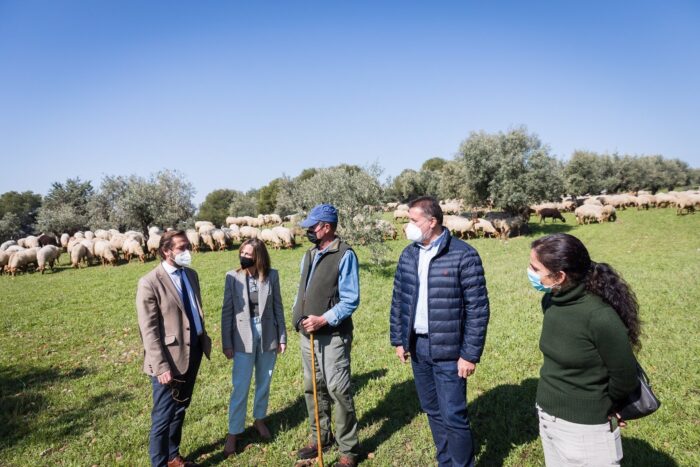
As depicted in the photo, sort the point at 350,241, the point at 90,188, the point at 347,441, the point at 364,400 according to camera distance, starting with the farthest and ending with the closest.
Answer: the point at 90,188 < the point at 350,241 < the point at 364,400 < the point at 347,441

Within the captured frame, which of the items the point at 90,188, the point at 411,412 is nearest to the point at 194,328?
the point at 411,412

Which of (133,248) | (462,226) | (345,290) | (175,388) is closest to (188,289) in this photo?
(175,388)

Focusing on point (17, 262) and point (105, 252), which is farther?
point (105, 252)

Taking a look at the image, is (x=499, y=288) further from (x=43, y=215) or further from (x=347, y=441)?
(x=43, y=215)

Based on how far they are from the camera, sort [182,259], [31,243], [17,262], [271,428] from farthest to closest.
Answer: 1. [31,243]
2. [17,262]
3. [271,428]
4. [182,259]

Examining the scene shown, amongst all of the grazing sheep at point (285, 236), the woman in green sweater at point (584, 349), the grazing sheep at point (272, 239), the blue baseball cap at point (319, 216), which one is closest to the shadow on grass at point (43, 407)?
the blue baseball cap at point (319, 216)

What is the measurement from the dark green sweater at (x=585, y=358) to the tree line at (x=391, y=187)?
12798 millimetres

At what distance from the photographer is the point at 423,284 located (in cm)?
373

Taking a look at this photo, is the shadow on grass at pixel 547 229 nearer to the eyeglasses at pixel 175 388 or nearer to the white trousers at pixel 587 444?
the white trousers at pixel 587 444

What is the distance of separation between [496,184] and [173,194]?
27.8 m

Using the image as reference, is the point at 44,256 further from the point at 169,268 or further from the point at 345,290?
the point at 345,290

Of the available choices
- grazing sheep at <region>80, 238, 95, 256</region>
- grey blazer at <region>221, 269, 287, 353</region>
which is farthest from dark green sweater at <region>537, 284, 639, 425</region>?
grazing sheep at <region>80, 238, 95, 256</region>

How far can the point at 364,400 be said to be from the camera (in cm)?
562

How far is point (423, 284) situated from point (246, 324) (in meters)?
2.34
